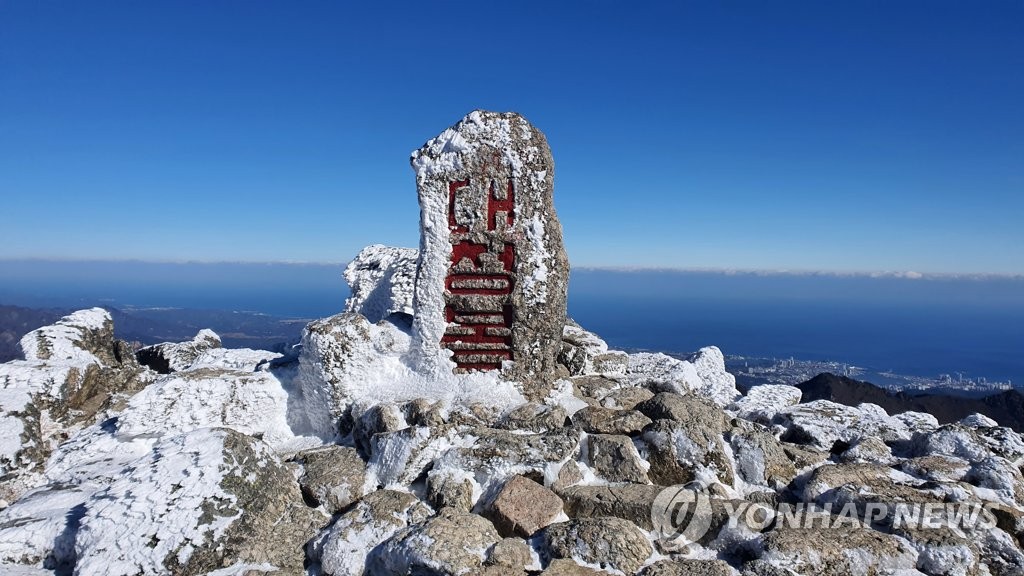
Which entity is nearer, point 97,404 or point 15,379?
point 15,379

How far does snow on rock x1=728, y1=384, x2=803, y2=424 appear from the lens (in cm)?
884

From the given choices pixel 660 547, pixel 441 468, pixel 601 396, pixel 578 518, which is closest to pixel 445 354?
pixel 441 468

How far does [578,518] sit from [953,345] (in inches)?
7561

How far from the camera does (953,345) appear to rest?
483 ft

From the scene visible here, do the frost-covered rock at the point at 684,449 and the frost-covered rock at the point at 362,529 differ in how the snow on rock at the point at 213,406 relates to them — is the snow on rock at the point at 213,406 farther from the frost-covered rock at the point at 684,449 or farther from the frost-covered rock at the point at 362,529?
the frost-covered rock at the point at 684,449

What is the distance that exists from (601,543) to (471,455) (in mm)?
1888

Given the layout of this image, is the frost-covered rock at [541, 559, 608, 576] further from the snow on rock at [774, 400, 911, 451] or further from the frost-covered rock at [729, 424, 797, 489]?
the snow on rock at [774, 400, 911, 451]

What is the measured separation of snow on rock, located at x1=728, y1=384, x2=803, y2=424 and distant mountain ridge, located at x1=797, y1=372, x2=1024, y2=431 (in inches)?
446

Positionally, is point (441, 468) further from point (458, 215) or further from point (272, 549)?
point (458, 215)

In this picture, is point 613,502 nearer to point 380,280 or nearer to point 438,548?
point 438,548

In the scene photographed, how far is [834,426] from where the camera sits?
7602 millimetres

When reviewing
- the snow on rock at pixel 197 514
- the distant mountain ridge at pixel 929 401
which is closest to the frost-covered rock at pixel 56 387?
the snow on rock at pixel 197 514

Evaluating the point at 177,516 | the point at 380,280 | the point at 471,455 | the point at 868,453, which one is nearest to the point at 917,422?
the point at 868,453

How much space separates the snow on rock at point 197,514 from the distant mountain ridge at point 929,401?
20.2 metres
